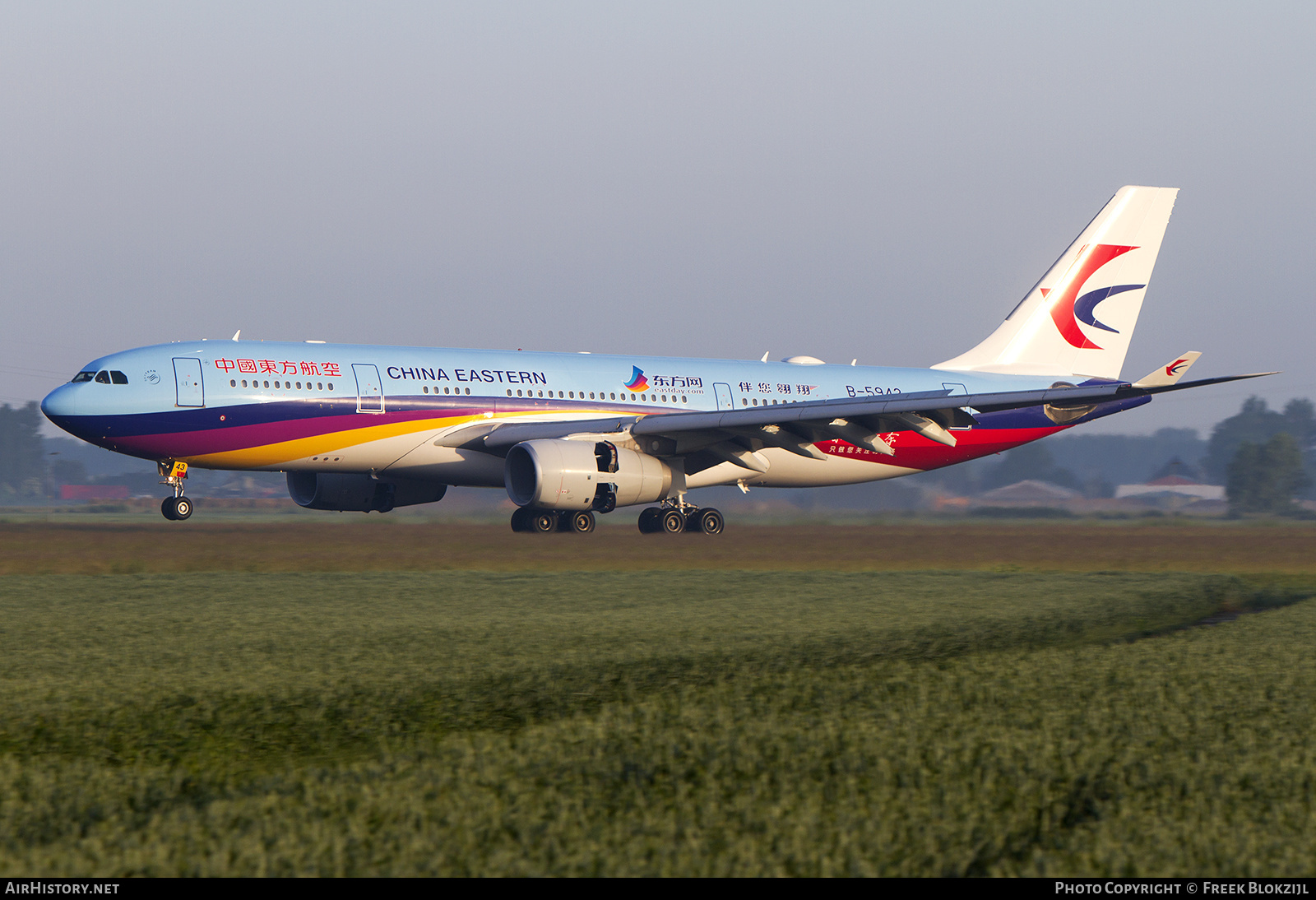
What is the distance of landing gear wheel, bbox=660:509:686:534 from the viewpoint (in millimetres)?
23656

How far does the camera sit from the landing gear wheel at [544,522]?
75.4ft

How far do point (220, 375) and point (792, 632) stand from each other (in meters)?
15.2

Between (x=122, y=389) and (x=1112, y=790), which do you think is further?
(x=122, y=389)

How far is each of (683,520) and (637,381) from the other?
3082 mm

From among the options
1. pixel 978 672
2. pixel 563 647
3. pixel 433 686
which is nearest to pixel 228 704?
pixel 433 686

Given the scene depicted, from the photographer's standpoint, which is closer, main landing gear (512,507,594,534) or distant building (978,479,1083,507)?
main landing gear (512,507,594,534)

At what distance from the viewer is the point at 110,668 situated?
6.47m

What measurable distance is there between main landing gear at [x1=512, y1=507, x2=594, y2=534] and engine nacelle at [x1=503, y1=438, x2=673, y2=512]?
0.74m

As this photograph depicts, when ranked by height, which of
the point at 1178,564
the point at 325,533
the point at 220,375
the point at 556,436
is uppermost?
the point at 220,375

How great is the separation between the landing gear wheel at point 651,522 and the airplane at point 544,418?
0.04 meters

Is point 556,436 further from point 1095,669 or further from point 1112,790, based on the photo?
point 1112,790

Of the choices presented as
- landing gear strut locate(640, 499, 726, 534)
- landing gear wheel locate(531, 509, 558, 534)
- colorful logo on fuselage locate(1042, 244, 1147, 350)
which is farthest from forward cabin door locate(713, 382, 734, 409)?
colorful logo on fuselage locate(1042, 244, 1147, 350)

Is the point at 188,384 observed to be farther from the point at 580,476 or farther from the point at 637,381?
the point at 637,381

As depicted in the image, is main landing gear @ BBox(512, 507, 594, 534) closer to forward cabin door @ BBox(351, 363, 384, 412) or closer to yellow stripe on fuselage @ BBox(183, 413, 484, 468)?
yellow stripe on fuselage @ BBox(183, 413, 484, 468)
